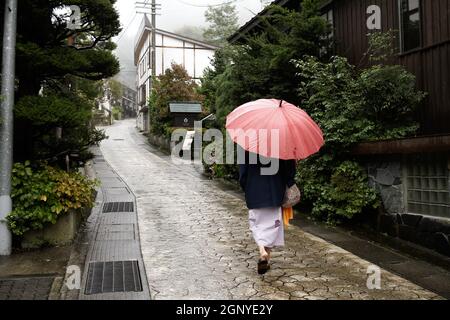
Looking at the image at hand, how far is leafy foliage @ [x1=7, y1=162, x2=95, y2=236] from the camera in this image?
651cm

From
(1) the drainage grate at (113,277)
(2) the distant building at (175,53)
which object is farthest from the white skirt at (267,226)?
(2) the distant building at (175,53)

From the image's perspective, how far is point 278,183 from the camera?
18.5 feet

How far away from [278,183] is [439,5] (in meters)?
5.19

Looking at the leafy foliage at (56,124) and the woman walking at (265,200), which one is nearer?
the woman walking at (265,200)

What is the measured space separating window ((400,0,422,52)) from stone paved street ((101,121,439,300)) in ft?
14.6

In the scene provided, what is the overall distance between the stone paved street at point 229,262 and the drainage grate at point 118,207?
310 mm

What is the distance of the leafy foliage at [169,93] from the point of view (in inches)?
1154

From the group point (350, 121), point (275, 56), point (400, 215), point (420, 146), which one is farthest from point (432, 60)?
point (275, 56)

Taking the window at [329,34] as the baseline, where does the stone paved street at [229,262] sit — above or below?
below

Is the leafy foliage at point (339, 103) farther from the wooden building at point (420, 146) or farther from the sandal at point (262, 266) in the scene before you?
the sandal at point (262, 266)

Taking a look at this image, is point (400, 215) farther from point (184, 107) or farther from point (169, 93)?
point (169, 93)

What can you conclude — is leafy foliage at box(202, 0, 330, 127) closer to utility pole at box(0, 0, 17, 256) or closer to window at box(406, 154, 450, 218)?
window at box(406, 154, 450, 218)
